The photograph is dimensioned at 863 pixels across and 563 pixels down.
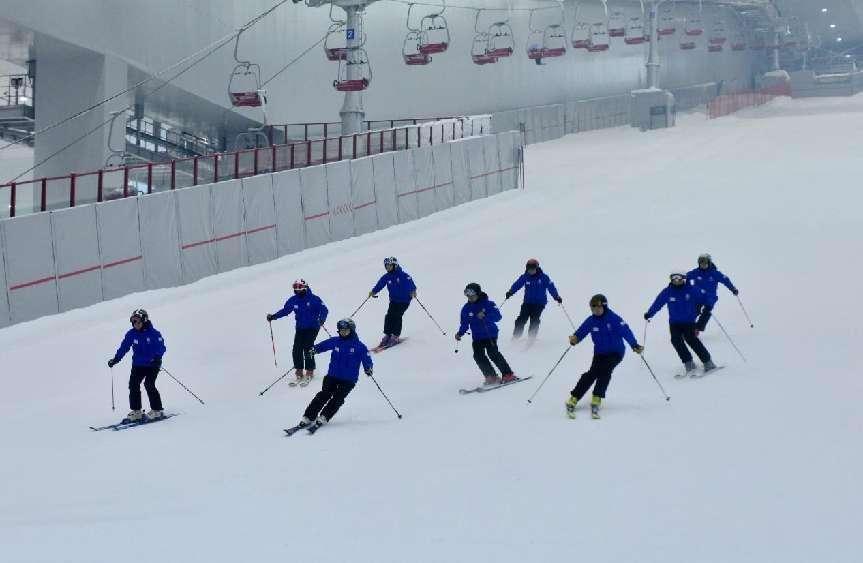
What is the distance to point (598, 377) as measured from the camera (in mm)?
12258

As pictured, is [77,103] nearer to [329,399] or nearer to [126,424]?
[126,424]

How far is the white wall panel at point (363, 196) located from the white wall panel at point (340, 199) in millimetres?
187

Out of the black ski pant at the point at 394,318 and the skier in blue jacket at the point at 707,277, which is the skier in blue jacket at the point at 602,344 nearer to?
the skier in blue jacket at the point at 707,277

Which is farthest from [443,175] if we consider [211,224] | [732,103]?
[732,103]

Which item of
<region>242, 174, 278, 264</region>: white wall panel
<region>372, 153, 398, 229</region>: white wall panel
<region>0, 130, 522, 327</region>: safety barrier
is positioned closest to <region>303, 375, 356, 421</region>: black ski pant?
<region>0, 130, 522, 327</region>: safety barrier

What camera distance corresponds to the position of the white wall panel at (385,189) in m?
29.6

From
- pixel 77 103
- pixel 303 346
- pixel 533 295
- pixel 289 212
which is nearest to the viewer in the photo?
pixel 303 346

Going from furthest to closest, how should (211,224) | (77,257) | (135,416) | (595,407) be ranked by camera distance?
1. (211,224)
2. (77,257)
3. (135,416)
4. (595,407)

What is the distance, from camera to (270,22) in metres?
37.0

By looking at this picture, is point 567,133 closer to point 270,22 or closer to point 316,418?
point 270,22

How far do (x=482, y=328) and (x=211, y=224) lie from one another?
11.5 metres

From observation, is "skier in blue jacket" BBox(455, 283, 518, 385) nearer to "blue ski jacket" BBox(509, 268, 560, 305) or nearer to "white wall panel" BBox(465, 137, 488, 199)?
"blue ski jacket" BBox(509, 268, 560, 305)

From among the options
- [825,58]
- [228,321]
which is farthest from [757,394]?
[825,58]

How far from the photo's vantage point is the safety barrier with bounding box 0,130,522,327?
19703 millimetres
